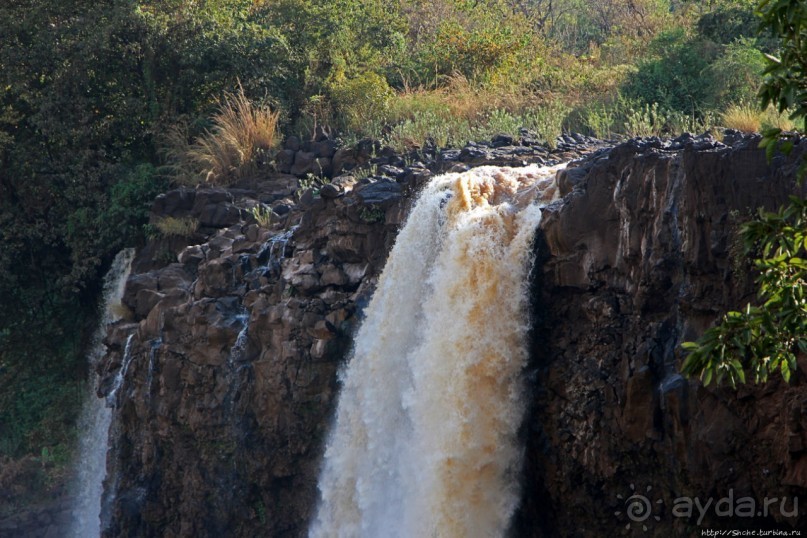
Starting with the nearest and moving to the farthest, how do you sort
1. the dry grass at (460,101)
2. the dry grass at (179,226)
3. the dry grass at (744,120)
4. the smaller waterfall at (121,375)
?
1. the dry grass at (744,120)
2. the smaller waterfall at (121,375)
3. the dry grass at (179,226)
4. the dry grass at (460,101)

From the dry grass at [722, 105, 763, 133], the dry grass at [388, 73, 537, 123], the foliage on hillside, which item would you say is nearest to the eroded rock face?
the dry grass at [722, 105, 763, 133]

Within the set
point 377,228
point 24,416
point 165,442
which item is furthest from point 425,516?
point 24,416

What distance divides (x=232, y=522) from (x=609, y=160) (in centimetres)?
907

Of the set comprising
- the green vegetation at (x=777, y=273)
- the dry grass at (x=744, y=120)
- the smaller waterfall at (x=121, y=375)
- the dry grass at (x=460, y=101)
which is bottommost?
the smaller waterfall at (x=121, y=375)

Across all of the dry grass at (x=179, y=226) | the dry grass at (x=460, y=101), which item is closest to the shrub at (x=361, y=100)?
the dry grass at (x=460, y=101)

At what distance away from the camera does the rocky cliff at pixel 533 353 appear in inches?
438

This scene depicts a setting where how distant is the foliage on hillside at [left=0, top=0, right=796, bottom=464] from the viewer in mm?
24953

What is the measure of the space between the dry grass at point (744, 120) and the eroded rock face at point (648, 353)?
376 centimetres

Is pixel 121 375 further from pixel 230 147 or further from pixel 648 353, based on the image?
pixel 648 353

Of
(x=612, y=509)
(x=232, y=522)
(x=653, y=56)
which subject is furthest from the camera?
(x=653, y=56)

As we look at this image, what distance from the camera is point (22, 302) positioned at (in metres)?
Result: 26.0

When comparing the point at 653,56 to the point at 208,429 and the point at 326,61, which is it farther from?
the point at 208,429

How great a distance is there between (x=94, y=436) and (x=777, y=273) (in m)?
19.0

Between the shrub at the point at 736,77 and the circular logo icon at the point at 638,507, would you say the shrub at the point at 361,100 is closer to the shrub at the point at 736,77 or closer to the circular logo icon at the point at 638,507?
the shrub at the point at 736,77
